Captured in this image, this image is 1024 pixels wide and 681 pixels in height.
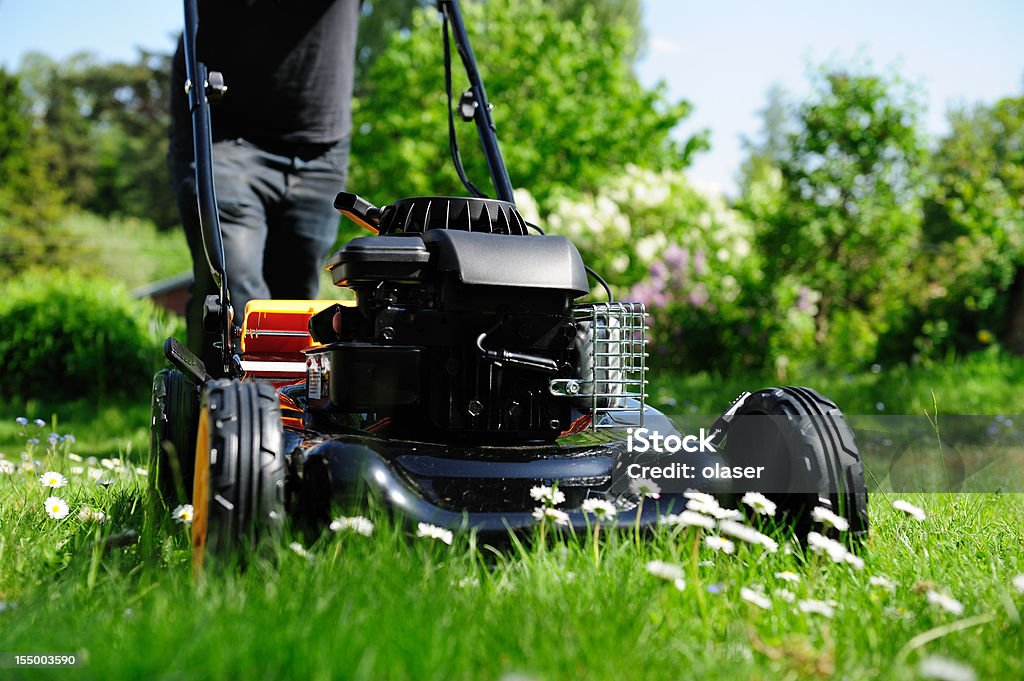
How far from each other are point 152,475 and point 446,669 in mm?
1414

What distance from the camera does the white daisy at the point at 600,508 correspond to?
72.0 inches

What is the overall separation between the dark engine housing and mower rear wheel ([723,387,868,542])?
0.42 meters

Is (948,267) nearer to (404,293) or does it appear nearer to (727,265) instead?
(727,265)

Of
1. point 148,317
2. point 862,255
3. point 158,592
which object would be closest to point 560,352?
point 158,592

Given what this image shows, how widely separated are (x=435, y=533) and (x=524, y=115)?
12155mm

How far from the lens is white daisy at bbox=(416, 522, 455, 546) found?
1734 mm

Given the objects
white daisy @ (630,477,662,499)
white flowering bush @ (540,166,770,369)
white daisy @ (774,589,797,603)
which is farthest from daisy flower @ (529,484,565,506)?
white flowering bush @ (540,166,770,369)

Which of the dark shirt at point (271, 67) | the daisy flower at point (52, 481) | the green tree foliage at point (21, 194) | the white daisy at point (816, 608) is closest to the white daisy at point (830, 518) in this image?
the white daisy at point (816, 608)

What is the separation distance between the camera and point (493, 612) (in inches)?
58.3

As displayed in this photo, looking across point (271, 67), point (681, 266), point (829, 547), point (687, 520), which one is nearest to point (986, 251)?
point (681, 266)

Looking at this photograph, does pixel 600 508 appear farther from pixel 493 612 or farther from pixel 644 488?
pixel 493 612

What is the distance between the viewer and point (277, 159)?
121 inches

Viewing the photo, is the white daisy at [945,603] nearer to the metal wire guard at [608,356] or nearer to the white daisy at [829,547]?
the white daisy at [829,547]

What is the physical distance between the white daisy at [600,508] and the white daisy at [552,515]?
44mm
